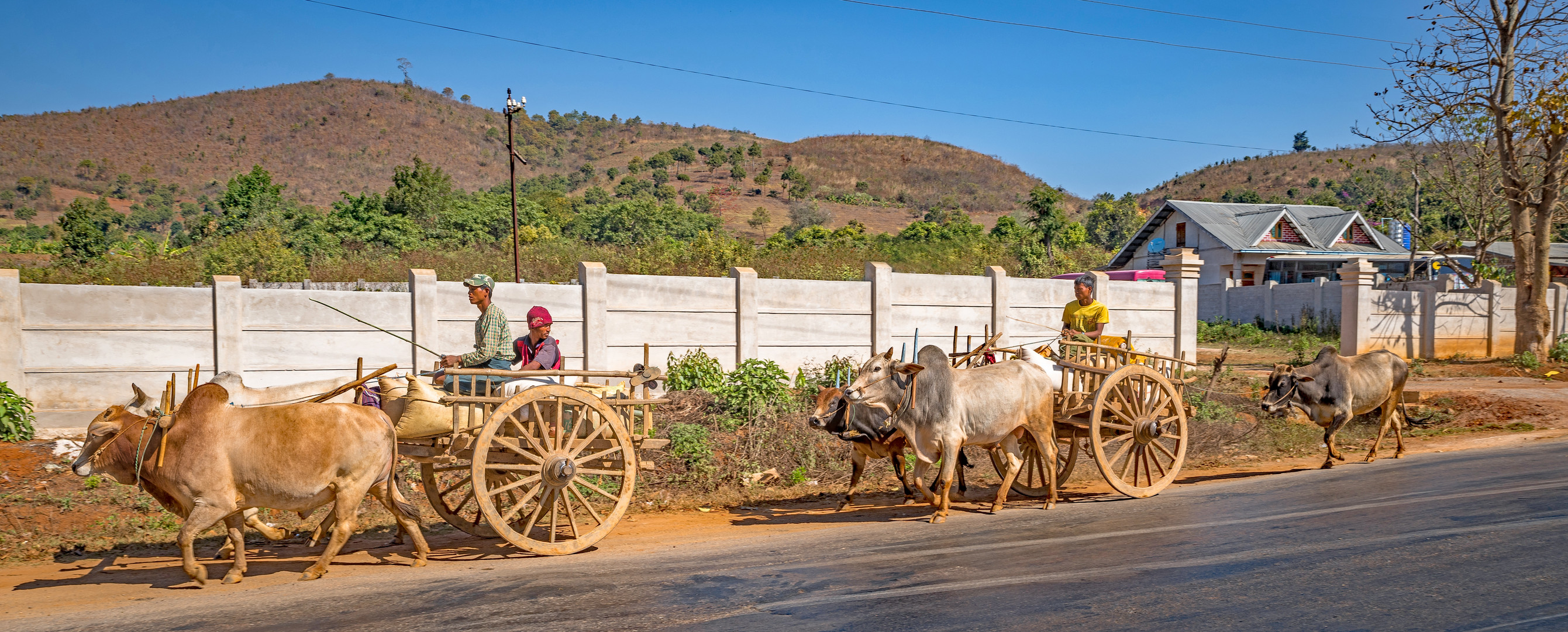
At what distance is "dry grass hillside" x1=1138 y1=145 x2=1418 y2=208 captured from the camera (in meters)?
86.2

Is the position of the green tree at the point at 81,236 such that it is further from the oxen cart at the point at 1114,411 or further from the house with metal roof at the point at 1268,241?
the house with metal roof at the point at 1268,241

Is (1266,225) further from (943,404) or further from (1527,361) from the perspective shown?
(943,404)

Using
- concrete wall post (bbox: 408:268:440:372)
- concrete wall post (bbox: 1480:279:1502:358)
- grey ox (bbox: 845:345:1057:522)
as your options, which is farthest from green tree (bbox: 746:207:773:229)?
grey ox (bbox: 845:345:1057:522)

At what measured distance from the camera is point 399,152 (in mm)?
86000

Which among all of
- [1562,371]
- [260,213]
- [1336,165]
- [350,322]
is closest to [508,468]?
[350,322]

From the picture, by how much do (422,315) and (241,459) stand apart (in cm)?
633

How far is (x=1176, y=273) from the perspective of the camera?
61.8ft

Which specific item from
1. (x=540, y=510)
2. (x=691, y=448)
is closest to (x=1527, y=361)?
(x=691, y=448)

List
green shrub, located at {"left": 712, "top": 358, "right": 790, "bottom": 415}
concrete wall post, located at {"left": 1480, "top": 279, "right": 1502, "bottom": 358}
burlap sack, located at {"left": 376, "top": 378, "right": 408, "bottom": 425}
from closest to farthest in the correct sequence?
1. burlap sack, located at {"left": 376, "top": 378, "right": 408, "bottom": 425}
2. green shrub, located at {"left": 712, "top": 358, "right": 790, "bottom": 415}
3. concrete wall post, located at {"left": 1480, "top": 279, "right": 1502, "bottom": 358}

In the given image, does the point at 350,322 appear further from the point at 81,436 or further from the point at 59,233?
the point at 59,233

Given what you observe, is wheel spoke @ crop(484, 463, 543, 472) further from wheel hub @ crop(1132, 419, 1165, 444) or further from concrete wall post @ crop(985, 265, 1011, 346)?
concrete wall post @ crop(985, 265, 1011, 346)

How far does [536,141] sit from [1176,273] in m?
85.6

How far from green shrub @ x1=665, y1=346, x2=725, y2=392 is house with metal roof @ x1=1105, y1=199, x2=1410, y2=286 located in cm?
3056

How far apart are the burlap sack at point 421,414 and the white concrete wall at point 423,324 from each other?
5.49 m
